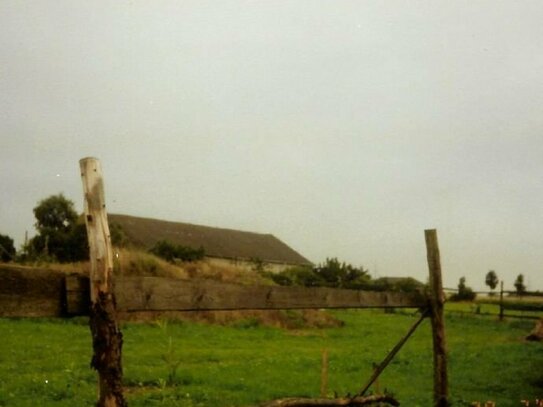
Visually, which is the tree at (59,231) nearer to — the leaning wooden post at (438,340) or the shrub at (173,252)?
the shrub at (173,252)

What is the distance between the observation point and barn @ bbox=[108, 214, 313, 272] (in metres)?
54.2

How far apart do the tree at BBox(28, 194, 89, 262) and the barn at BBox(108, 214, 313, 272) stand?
55.7ft

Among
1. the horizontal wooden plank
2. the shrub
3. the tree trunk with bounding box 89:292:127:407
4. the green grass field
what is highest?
the shrub

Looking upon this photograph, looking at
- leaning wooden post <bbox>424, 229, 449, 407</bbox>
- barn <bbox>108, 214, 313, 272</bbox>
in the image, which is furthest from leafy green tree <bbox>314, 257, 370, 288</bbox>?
leaning wooden post <bbox>424, 229, 449, 407</bbox>

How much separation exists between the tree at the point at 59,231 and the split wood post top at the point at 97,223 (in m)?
22.8

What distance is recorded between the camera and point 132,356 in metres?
12.2

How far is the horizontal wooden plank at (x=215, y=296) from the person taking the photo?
294cm

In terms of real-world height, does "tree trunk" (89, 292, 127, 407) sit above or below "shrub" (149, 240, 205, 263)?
below

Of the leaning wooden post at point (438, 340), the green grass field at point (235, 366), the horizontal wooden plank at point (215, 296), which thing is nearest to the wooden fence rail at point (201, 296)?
the horizontal wooden plank at point (215, 296)

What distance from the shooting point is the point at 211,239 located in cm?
6122

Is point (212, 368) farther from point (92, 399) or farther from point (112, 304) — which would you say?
point (112, 304)

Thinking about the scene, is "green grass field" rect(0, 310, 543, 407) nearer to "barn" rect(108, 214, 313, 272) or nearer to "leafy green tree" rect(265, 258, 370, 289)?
"leafy green tree" rect(265, 258, 370, 289)

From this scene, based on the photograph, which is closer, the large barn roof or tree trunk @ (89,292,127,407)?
tree trunk @ (89,292,127,407)

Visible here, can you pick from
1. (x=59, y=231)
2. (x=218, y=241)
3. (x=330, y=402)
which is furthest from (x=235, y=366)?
(x=218, y=241)
